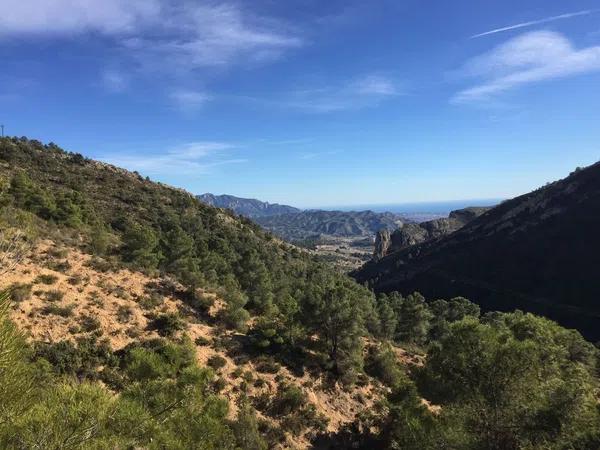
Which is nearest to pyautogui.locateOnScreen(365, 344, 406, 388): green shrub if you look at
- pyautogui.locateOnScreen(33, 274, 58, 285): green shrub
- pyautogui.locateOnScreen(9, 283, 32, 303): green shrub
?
pyautogui.locateOnScreen(33, 274, 58, 285): green shrub

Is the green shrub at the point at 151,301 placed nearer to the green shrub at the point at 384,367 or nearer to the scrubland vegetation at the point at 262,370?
the scrubland vegetation at the point at 262,370

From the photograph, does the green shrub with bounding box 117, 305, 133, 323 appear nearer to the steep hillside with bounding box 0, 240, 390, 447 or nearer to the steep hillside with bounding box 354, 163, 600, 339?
the steep hillside with bounding box 0, 240, 390, 447

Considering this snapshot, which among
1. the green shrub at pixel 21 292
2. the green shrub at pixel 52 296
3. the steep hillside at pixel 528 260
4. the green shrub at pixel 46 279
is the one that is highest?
the green shrub at pixel 46 279

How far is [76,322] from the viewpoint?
29688mm

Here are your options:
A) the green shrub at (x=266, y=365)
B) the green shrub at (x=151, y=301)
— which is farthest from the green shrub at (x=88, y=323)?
the green shrub at (x=266, y=365)

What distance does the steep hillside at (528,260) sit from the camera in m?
98.1

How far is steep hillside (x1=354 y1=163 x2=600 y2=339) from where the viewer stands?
98062 millimetres

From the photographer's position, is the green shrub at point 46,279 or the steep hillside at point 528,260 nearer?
the green shrub at point 46,279

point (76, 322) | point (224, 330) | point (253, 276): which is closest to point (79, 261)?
point (76, 322)

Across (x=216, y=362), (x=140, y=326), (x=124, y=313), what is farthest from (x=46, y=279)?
(x=216, y=362)

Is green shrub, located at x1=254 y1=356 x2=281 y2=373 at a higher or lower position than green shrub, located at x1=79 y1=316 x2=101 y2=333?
lower

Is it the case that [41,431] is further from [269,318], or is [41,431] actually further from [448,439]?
[269,318]

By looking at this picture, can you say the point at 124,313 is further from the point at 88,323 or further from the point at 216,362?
the point at 216,362

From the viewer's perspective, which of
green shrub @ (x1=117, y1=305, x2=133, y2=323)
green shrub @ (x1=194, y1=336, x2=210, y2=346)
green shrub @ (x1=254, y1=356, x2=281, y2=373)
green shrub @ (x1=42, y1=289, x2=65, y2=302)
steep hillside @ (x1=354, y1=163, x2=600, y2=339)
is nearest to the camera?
green shrub @ (x1=42, y1=289, x2=65, y2=302)
